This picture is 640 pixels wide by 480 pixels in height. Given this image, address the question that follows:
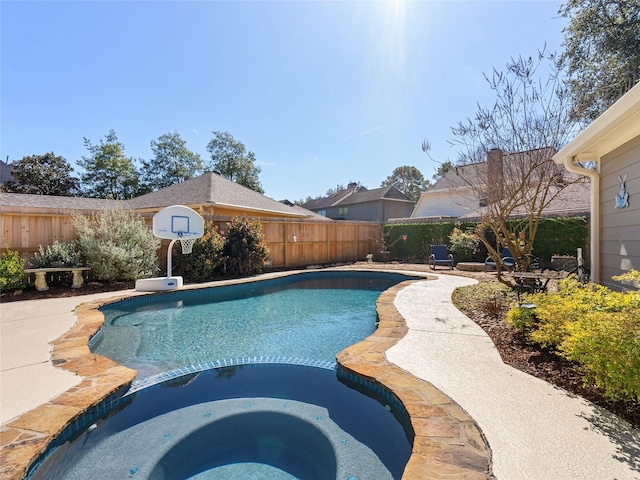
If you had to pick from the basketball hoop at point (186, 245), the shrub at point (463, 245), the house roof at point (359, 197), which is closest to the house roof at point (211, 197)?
Result: the basketball hoop at point (186, 245)

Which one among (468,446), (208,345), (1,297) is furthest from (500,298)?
(1,297)

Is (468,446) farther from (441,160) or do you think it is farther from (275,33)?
Result: (275,33)

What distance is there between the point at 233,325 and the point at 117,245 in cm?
508

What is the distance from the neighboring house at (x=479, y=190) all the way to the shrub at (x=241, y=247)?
6800mm

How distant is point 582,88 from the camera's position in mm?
8617

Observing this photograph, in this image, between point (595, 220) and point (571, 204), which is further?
point (571, 204)

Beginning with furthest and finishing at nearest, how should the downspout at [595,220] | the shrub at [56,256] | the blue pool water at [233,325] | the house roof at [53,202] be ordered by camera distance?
the house roof at [53,202] → the shrub at [56,256] → the downspout at [595,220] → the blue pool water at [233,325]

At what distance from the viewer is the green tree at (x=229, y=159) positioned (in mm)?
30809

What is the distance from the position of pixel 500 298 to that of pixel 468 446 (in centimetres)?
486

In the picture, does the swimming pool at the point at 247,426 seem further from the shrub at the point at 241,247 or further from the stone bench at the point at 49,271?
the shrub at the point at 241,247

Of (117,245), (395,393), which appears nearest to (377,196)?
(117,245)

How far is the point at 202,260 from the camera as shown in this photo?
32.1ft

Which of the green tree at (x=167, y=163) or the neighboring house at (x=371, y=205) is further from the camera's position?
the green tree at (x=167, y=163)

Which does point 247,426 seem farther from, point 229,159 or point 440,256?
point 229,159
